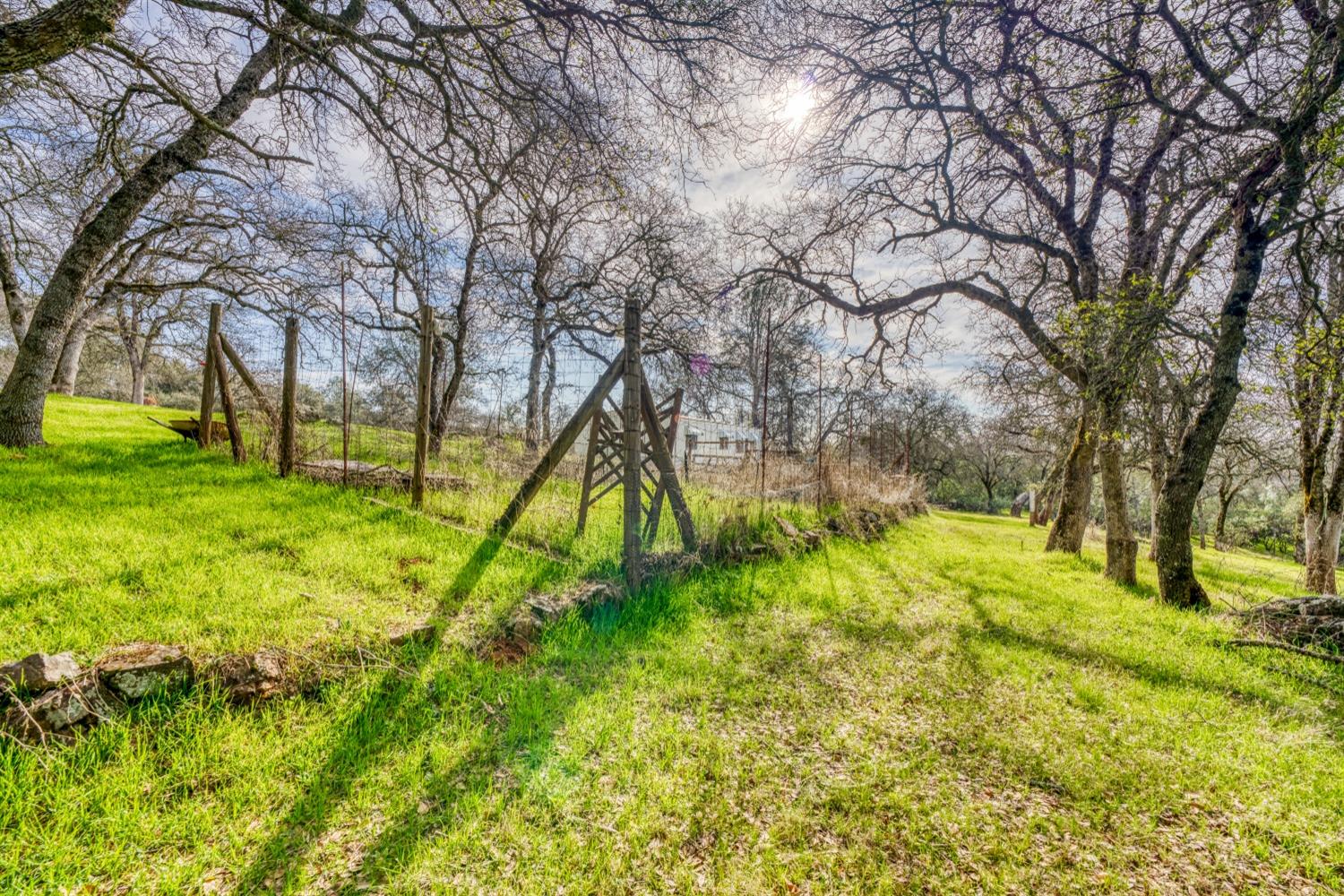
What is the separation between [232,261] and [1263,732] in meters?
20.0

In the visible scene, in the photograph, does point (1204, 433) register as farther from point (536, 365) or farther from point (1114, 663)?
point (536, 365)

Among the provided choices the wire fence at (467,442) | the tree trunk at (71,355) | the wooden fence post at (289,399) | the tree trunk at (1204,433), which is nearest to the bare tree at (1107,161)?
the tree trunk at (1204,433)

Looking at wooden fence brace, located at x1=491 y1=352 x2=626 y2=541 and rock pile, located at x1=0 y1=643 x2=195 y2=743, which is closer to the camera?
rock pile, located at x1=0 y1=643 x2=195 y2=743

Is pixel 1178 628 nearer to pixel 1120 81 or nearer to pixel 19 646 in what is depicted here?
pixel 1120 81

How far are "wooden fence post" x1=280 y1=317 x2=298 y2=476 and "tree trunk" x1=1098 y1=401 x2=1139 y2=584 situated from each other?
10.5 meters

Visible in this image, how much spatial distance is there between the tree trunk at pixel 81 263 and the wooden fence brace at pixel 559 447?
6618 millimetres

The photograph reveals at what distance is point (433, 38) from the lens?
4980 millimetres

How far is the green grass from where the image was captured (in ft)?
5.59

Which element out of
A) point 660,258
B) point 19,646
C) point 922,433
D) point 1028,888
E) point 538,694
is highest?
point 660,258

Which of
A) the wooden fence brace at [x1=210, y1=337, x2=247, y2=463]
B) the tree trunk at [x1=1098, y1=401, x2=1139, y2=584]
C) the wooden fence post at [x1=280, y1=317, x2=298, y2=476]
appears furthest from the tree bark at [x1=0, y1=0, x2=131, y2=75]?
the tree trunk at [x1=1098, y1=401, x2=1139, y2=584]

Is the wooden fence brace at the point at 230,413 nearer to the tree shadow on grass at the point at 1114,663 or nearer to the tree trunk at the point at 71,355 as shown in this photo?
the tree shadow on grass at the point at 1114,663

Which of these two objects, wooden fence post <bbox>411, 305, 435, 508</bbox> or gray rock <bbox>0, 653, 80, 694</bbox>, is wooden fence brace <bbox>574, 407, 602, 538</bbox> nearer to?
wooden fence post <bbox>411, 305, 435, 508</bbox>

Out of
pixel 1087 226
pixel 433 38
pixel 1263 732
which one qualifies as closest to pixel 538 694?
pixel 1263 732

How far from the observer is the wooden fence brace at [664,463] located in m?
4.90
